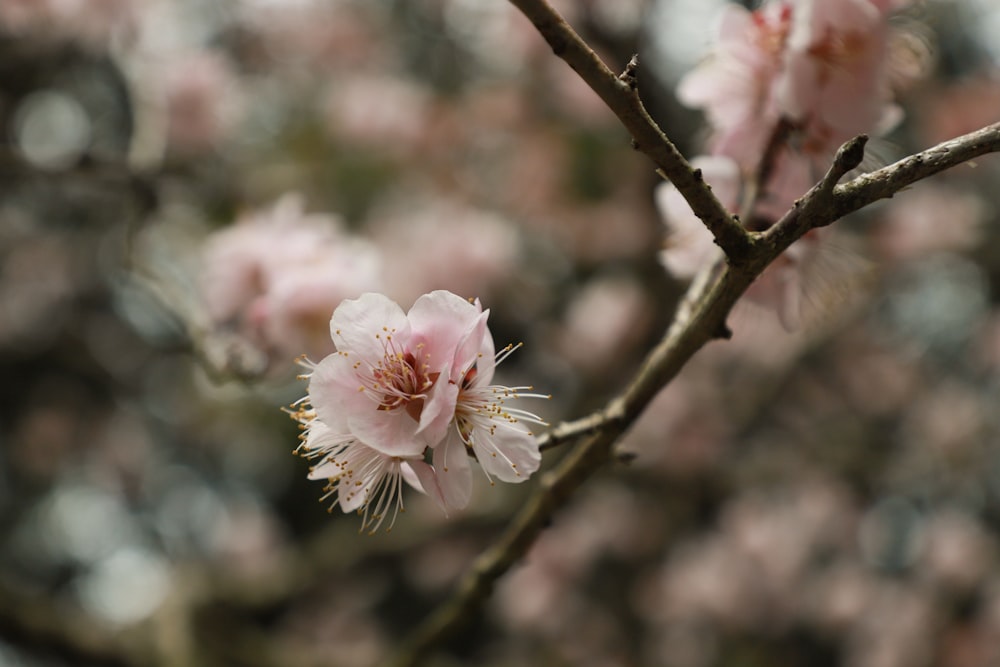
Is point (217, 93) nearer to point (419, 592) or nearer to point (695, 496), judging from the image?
point (695, 496)

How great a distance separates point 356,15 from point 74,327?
2.02 meters

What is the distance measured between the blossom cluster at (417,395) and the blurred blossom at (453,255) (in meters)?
2.02

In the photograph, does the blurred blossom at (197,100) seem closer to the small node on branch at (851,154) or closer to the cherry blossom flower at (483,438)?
the cherry blossom flower at (483,438)

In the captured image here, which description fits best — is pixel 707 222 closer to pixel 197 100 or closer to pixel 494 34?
pixel 197 100

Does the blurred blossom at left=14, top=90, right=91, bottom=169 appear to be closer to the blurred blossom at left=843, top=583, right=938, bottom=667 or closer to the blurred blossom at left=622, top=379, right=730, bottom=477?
the blurred blossom at left=622, top=379, right=730, bottom=477

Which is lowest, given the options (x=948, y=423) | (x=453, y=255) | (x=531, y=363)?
(x=948, y=423)

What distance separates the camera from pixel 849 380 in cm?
374

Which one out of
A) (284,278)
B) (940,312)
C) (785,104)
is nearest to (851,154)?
(785,104)

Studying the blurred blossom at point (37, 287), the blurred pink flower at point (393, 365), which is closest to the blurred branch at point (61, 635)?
the blurred pink flower at point (393, 365)

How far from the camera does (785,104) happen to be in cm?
89

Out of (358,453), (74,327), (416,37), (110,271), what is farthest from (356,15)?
(358,453)

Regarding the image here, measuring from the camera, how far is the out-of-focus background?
2928 millimetres

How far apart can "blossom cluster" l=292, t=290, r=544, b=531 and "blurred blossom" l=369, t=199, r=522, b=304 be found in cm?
202

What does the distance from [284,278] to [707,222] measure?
0.86 meters
